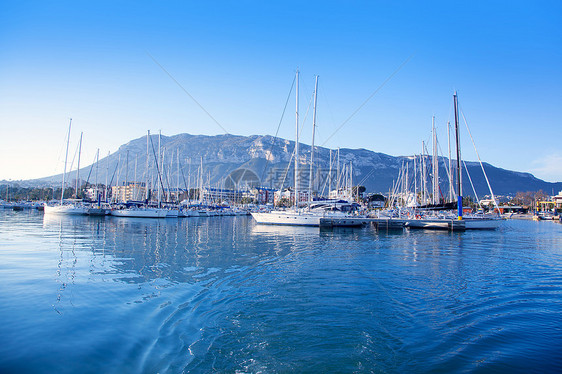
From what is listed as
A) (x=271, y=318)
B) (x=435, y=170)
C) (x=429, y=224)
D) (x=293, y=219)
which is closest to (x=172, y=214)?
(x=293, y=219)

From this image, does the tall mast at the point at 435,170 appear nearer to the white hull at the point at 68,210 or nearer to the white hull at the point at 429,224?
the white hull at the point at 429,224

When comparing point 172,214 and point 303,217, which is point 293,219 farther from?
point 172,214

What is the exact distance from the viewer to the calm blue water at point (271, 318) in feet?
19.7

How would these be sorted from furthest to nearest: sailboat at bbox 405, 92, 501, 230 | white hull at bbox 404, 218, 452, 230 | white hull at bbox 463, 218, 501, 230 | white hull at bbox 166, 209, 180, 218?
white hull at bbox 166, 209, 180, 218 < white hull at bbox 463, 218, 501, 230 < white hull at bbox 404, 218, 452, 230 < sailboat at bbox 405, 92, 501, 230

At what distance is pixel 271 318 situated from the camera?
8.27 m

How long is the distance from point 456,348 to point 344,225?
4023 centimetres

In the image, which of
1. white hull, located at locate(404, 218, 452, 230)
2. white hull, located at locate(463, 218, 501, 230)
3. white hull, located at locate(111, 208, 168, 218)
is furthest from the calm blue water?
white hull, located at locate(111, 208, 168, 218)

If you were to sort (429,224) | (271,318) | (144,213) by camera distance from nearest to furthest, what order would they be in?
(271,318) < (429,224) < (144,213)

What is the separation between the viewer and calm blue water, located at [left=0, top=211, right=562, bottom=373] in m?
6.00

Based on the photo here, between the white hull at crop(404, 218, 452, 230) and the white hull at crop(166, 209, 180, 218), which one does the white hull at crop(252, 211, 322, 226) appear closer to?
the white hull at crop(404, 218, 452, 230)

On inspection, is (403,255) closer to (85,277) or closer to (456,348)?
(456,348)

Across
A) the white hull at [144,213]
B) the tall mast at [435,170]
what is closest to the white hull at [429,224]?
the tall mast at [435,170]

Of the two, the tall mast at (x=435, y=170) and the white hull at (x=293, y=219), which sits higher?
the tall mast at (x=435, y=170)

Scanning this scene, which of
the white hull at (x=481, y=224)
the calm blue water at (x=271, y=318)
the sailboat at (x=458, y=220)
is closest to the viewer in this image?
the calm blue water at (x=271, y=318)
